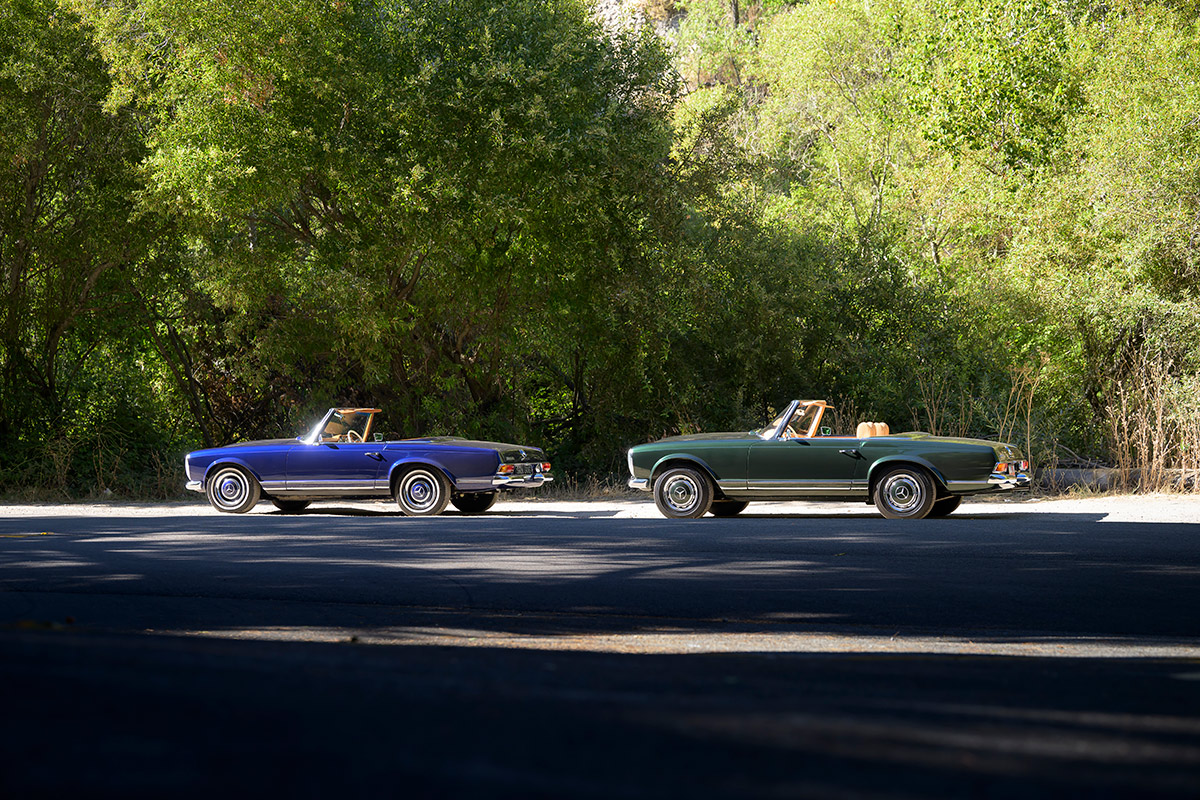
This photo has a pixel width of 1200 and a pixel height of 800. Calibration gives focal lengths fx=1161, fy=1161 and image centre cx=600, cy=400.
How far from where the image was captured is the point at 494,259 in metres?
20.0

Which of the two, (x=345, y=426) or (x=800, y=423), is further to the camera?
(x=345, y=426)

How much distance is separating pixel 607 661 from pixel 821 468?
858 centimetres

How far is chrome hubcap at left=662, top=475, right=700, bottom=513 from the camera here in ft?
47.1

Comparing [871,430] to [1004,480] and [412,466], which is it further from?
[412,466]

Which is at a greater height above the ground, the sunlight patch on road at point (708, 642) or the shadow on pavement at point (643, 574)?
the shadow on pavement at point (643, 574)

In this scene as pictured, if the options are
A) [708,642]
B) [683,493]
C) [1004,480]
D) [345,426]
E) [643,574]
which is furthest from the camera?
[345,426]

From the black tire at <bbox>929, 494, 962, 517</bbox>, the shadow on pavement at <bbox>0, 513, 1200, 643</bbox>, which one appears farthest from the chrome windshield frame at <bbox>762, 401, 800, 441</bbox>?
the black tire at <bbox>929, 494, 962, 517</bbox>

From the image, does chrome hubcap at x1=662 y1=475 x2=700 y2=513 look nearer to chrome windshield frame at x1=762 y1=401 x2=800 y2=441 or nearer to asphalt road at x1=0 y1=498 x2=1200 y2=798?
chrome windshield frame at x1=762 y1=401 x2=800 y2=441

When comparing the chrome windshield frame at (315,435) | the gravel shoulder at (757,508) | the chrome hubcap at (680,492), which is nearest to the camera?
the gravel shoulder at (757,508)

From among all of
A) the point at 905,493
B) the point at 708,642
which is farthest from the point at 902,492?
the point at 708,642

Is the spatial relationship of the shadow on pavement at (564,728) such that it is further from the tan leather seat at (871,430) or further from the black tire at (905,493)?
the tan leather seat at (871,430)

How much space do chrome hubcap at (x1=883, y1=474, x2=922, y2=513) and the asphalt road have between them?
0.76 m

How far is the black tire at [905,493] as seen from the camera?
1363cm

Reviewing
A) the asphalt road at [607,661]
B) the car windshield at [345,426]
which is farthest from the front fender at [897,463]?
the car windshield at [345,426]
